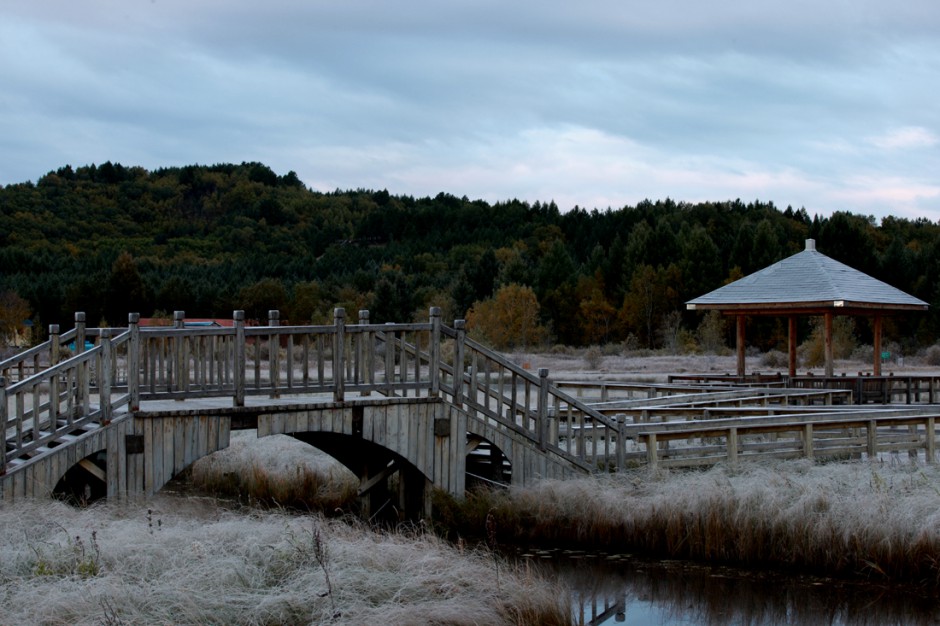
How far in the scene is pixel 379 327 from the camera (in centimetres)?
1408

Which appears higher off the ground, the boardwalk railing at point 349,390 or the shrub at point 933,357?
the boardwalk railing at point 349,390

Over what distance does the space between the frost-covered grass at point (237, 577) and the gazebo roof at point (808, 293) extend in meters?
16.6

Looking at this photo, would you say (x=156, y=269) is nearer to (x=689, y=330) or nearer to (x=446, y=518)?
(x=689, y=330)

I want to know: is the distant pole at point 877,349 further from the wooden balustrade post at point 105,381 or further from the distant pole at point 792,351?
the wooden balustrade post at point 105,381

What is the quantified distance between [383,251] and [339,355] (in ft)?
297

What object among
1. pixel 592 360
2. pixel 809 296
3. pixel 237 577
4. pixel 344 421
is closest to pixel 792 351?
pixel 809 296

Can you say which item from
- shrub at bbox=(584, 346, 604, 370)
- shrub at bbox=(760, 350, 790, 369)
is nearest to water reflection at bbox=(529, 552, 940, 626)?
shrub at bbox=(760, 350, 790, 369)

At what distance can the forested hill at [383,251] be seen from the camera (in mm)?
60500

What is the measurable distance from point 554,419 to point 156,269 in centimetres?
7557

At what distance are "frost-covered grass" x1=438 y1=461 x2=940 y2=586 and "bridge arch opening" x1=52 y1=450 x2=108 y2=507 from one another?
13.7ft

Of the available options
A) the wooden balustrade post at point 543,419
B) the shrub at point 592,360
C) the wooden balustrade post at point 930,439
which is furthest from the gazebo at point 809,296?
the shrub at point 592,360

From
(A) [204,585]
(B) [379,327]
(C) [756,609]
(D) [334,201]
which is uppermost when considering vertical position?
(D) [334,201]

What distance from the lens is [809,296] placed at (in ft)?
83.3

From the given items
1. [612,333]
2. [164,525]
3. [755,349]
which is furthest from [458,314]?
[164,525]
